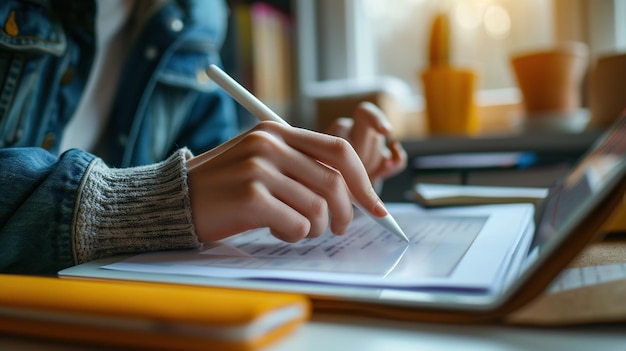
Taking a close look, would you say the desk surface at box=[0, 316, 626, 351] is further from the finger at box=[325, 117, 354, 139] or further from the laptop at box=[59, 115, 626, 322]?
the finger at box=[325, 117, 354, 139]

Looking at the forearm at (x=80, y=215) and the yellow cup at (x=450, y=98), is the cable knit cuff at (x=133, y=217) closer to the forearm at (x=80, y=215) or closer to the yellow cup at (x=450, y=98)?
the forearm at (x=80, y=215)

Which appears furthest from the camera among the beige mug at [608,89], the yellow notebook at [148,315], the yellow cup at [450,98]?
the yellow cup at [450,98]

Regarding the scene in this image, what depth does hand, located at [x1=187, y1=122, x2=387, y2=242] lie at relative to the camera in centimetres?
39

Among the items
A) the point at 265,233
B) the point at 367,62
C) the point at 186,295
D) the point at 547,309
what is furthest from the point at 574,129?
the point at 186,295

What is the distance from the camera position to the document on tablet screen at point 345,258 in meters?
0.32

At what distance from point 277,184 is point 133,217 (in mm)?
116

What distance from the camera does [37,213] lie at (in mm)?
407

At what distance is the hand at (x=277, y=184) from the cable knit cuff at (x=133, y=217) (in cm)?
1

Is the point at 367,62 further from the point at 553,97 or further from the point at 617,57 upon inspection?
the point at 617,57

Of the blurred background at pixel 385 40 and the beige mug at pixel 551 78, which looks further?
the blurred background at pixel 385 40

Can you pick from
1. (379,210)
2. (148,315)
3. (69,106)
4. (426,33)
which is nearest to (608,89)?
(426,33)

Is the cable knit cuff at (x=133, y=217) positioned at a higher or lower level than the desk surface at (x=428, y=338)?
higher

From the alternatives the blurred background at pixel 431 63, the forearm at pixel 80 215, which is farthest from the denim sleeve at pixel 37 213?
the blurred background at pixel 431 63

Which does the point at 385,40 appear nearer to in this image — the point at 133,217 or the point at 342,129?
the point at 342,129
